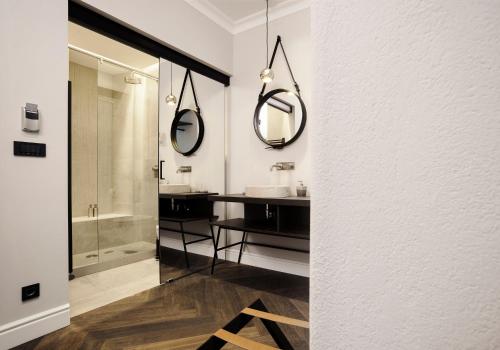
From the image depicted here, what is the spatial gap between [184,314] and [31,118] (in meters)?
1.77

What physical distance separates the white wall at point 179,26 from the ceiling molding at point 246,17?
67 mm

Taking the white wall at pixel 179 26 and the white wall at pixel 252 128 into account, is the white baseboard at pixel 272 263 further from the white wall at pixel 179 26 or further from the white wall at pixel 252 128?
the white wall at pixel 179 26

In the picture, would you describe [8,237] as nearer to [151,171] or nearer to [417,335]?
[151,171]

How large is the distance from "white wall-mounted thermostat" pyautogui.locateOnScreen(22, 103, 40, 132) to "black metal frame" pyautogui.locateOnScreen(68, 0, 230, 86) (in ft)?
2.62

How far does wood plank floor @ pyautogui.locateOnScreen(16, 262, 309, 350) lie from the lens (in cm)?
176

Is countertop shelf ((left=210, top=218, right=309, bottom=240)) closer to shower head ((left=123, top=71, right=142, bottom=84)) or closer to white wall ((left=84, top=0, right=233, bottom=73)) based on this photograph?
white wall ((left=84, top=0, right=233, bottom=73))

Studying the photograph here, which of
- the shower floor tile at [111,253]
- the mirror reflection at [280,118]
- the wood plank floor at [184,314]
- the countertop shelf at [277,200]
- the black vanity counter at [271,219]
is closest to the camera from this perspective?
the wood plank floor at [184,314]

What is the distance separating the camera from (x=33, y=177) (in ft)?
5.88

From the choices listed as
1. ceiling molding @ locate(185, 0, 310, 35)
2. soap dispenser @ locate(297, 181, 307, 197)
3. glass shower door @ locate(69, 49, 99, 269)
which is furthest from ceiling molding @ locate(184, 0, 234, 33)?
soap dispenser @ locate(297, 181, 307, 197)

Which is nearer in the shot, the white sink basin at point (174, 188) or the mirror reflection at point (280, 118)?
the white sink basin at point (174, 188)

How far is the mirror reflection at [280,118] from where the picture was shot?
3.08 metres

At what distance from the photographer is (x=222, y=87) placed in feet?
11.9

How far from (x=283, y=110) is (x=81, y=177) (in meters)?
2.87

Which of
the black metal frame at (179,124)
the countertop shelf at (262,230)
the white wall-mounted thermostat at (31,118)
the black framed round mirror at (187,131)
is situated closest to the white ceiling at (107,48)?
the black metal frame at (179,124)
